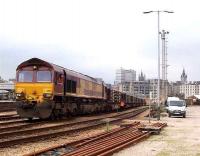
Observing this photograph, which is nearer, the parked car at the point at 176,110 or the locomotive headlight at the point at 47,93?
the locomotive headlight at the point at 47,93

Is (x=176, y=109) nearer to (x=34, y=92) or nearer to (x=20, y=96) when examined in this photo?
(x=34, y=92)

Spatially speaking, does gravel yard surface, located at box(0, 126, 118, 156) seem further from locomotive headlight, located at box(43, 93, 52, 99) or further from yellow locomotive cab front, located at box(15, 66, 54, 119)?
locomotive headlight, located at box(43, 93, 52, 99)

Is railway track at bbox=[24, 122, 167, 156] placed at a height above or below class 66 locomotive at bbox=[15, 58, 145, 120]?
below

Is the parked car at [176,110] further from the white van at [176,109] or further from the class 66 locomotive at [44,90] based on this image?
the class 66 locomotive at [44,90]

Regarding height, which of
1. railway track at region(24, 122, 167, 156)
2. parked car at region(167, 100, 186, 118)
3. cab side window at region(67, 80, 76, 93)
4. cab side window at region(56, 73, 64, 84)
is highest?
cab side window at region(56, 73, 64, 84)

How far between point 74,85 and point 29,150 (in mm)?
19249

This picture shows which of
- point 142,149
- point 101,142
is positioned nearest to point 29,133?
point 101,142

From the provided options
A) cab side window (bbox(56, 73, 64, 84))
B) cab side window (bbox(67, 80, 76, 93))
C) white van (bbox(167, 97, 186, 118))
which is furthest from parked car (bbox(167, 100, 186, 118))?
cab side window (bbox(56, 73, 64, 84))

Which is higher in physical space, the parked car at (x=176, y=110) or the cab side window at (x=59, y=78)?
the cab side window at (x=59, y=78)

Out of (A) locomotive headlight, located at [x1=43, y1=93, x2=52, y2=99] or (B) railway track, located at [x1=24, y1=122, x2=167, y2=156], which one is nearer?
(B) railway track, located at [x1=24, y1=122, x2=167, y2=156]

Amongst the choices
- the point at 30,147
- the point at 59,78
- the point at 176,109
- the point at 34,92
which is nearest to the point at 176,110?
the point at 176,109

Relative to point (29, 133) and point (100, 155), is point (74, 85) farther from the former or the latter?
point (100, 155)

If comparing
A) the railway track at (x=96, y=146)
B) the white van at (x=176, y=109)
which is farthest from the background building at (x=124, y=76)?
the railway track at (x=96, y=146)

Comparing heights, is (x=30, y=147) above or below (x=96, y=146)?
below
